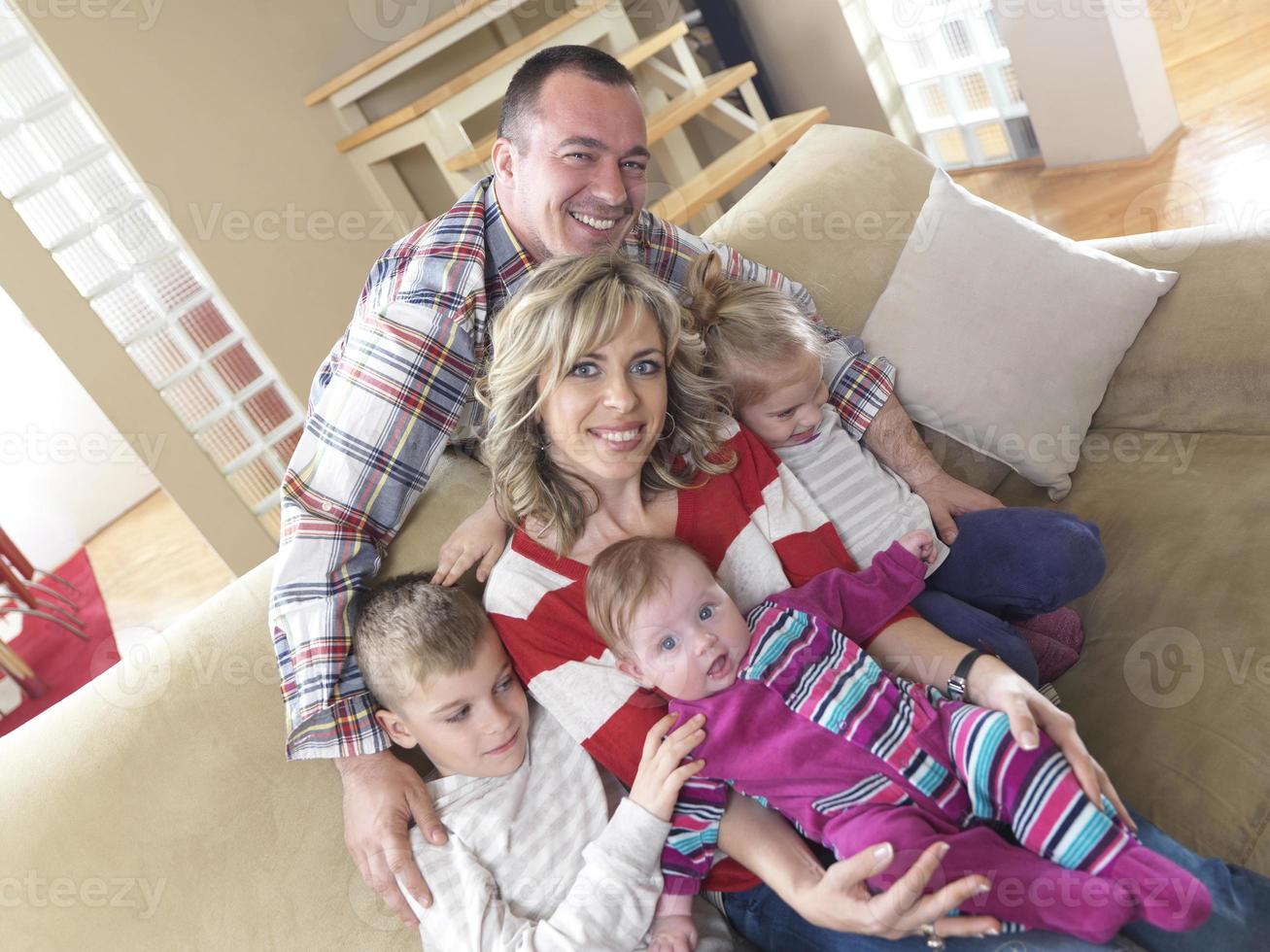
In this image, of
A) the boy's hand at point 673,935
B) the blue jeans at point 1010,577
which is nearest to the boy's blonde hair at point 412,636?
the boy's hand at point 673,935

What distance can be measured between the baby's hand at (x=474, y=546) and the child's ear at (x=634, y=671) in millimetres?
251

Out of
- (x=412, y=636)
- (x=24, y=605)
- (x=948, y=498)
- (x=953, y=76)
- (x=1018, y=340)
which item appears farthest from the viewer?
(x=953, y=76)

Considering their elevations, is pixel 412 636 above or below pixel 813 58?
above

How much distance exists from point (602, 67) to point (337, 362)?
2.16ft

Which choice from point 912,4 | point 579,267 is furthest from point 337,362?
point 912,4

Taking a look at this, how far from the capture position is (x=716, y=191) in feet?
11.4

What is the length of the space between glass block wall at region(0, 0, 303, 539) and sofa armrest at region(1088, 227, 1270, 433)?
2664mm

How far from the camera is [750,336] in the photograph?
1.60 meters

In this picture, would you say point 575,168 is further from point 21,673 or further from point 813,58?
point 21,673

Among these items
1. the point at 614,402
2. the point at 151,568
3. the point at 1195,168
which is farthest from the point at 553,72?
the point at 151,568

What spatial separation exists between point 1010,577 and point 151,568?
4109 millimetres

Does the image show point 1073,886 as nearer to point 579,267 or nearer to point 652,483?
point 652,483

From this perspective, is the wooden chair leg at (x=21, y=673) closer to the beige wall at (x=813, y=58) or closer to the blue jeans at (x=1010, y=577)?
the blue jeans at (x=1010, y=577)

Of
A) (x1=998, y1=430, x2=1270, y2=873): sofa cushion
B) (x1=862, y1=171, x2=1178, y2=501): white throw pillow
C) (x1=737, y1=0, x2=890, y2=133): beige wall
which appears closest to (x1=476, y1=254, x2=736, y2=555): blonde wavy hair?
(x1=862, y1=171, x2=1178, y2=501): white throw pillow
